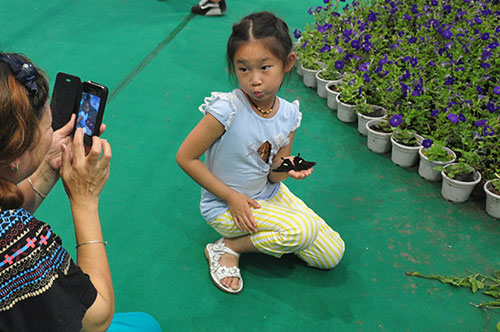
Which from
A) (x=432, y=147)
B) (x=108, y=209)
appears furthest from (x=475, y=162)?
(x=108, y=209)

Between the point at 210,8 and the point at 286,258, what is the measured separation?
319 cm

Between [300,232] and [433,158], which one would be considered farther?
[433,158]

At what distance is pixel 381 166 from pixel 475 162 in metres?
0.49

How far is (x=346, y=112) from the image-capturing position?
10.6 ft

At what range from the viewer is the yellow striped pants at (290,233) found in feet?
6.83

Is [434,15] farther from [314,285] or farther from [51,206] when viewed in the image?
[51,206]

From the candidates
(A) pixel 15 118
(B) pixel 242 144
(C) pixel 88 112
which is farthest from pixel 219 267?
(A) pixel 15 118

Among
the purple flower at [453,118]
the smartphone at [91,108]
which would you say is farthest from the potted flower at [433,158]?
the smartphone at [91,108]

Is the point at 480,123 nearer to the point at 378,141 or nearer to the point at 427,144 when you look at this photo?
the point at 427,144

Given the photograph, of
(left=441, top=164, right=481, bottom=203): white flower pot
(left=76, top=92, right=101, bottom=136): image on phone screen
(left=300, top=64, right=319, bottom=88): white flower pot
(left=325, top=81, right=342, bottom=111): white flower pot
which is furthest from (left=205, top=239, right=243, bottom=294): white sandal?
(left=300, top=64, right=319, bottom=88): white flower pot

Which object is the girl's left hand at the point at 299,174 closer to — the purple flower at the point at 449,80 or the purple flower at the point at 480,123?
the purple flower at the point at 480,123

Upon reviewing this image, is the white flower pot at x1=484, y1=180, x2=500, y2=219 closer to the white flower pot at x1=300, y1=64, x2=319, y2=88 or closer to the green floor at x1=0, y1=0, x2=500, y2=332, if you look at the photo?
the green floor at x1=0, y1=0, x2=500, y2=332

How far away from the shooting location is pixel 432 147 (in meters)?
2.69

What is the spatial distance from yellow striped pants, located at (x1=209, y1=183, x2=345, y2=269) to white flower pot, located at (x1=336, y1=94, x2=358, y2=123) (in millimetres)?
1120
